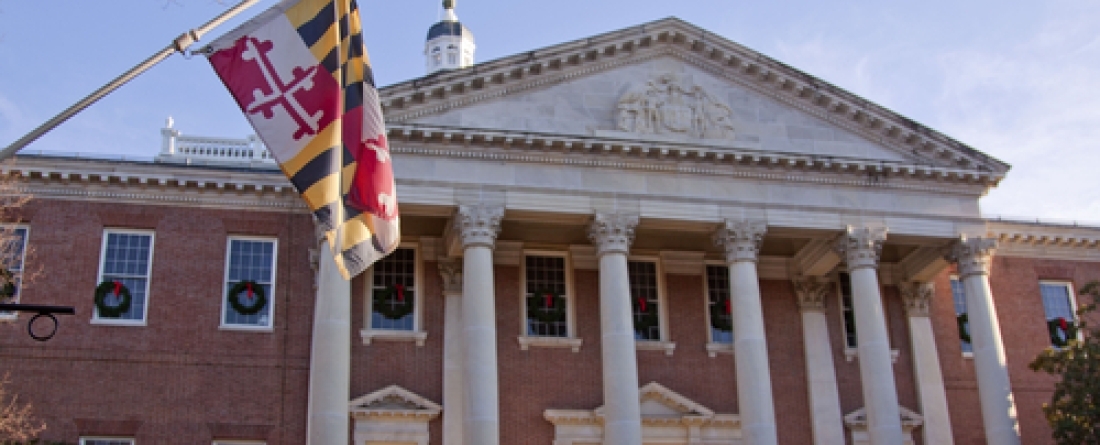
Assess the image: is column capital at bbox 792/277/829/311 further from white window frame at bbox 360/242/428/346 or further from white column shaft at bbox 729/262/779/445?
white window frame at bbox 360/242/428/346

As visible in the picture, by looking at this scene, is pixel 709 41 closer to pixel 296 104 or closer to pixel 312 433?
pixel 312 433

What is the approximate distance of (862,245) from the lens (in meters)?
30.3

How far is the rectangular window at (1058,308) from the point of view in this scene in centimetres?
3500

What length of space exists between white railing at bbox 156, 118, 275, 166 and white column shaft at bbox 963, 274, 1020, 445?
18366 mm

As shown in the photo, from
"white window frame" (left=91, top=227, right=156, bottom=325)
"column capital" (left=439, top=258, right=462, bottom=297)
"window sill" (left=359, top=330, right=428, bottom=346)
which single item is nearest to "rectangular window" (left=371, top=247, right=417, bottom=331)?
"window sill" (left=359, top=330, right=428, bottom=346)

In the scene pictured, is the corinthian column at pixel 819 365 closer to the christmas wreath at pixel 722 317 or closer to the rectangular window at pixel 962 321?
the christmas wreath at pixel 722 317

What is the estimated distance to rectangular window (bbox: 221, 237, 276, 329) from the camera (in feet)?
97.1

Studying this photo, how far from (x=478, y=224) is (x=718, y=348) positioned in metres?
7.94

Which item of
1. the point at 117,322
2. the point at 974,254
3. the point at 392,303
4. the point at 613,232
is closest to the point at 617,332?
the point at 613,232

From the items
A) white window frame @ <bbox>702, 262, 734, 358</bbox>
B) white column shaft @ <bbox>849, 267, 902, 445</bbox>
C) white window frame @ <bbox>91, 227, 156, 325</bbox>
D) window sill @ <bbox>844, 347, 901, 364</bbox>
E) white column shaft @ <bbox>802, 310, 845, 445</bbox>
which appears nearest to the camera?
white column shaft @ <bbox>849, 267, 902, 445</bbox>

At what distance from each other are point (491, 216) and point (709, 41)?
25.0 ft

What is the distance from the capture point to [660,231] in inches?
1233

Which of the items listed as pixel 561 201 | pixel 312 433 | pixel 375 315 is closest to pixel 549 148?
pixel 561 201

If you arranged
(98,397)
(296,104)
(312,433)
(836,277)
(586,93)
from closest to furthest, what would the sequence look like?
(296,104)
(312,433)
(98,397)
(586,93)
(836,277)
